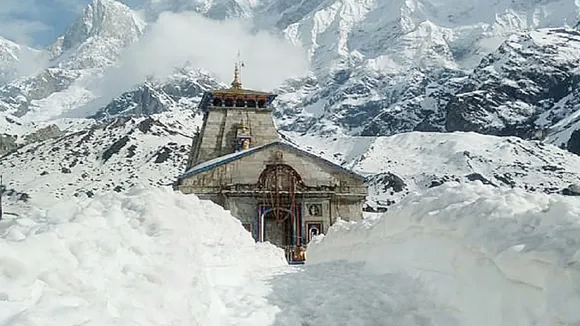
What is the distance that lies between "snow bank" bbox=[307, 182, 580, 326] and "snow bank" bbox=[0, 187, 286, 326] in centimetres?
193

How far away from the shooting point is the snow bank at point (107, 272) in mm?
4680

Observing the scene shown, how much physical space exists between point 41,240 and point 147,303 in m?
0.95

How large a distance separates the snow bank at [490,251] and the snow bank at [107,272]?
6.32 ft

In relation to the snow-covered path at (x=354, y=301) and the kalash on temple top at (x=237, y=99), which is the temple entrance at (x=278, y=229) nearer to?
the kalash on temple top at (x=237, y=99)

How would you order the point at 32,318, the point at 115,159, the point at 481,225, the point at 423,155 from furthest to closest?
1. the point at 423,155
2. the point at 115,159
3. the point at 481,225
4. the point at 32,318

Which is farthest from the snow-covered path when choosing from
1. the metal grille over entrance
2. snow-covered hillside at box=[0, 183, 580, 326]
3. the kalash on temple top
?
the kalash on temple top

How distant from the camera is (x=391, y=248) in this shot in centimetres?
962

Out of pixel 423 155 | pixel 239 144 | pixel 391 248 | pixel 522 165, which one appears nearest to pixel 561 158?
pixel 522 165

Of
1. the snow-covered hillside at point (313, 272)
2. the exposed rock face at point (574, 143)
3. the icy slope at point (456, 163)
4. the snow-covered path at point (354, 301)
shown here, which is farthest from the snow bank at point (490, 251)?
the exposed rock face at point (574, 143)

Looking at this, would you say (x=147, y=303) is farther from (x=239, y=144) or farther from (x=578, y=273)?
(x=239, y=144)

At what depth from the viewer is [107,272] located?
5.73m

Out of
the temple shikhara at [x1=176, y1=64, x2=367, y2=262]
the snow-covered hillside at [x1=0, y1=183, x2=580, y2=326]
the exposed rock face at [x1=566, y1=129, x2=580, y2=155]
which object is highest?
the exposed rock face at [x1=566, y1=129, x2=580, y2=155]

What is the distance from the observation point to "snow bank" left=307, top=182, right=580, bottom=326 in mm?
5325

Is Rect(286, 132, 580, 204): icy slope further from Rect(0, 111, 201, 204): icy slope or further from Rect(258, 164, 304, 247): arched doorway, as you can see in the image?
Rect(258, 164, 304, 247): arched doorway
